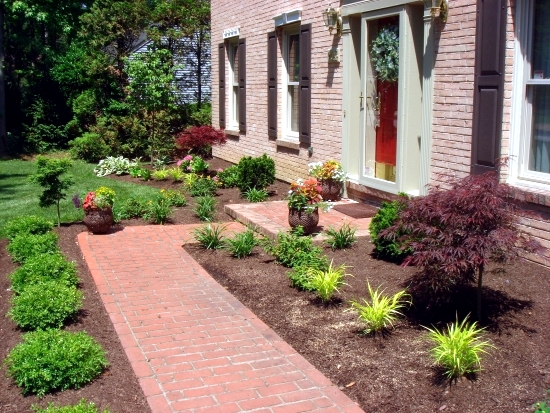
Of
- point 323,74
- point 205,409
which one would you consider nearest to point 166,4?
point 323,74

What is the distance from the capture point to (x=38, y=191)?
1283 centimetres

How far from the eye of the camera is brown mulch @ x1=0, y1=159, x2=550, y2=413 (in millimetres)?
4266

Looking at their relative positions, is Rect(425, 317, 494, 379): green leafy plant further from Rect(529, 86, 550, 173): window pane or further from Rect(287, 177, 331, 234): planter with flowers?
Rect(287, 177, 331, 234): planter with flowers

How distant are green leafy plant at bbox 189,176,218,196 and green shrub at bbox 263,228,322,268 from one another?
428 centimetres

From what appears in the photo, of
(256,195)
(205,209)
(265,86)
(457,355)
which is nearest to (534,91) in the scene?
(457,355)

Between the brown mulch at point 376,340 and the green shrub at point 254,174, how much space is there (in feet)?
13.4

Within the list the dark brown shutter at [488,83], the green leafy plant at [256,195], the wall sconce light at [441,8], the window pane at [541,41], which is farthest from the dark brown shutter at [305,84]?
the window pane at [541,41]

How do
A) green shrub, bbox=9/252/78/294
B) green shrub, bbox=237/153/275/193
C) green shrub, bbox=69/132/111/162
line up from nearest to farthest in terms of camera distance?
green shrub, bbox=9/252/78/294 < green shrub, bbox=237/153/275/193 < green shrub, bbox=69/132/111/162

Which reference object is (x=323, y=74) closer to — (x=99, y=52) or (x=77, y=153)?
(x=77, y=153)

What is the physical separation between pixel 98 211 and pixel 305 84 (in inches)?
174

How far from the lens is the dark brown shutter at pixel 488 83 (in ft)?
22.2

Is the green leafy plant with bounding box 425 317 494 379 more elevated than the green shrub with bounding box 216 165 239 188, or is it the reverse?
the green shrub with bounding box 216 165 239 188

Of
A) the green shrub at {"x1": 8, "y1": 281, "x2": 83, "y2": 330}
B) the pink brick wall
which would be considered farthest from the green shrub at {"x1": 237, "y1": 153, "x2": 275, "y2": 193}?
the green shrub at {"x1": 8, "y1": 281, "x2": 83, "y2": 330}

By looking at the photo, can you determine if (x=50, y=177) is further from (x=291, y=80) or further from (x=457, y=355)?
(x=457, y=355)
